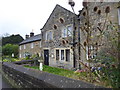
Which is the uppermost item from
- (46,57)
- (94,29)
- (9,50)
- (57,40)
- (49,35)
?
(49,35)

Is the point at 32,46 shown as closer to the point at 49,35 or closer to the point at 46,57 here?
the point at 46,57

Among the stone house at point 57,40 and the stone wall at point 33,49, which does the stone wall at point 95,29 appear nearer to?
the stone house at point 57,40

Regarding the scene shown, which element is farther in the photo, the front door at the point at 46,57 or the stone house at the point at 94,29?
the front door at the point at 46,57

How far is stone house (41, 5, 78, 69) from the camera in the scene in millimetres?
14004

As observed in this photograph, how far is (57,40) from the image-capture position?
16125 millimetres

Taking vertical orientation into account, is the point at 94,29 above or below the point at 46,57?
above

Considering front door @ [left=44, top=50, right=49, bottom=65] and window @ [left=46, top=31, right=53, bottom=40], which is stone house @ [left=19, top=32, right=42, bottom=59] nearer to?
front door @ [left=44, top=50, right=49, bottom=65]

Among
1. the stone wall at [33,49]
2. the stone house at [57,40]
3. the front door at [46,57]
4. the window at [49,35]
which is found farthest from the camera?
the stone wall at [33,49]

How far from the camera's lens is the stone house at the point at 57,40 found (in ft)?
45.9

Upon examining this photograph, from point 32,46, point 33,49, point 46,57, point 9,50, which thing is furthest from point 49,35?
point 9,50

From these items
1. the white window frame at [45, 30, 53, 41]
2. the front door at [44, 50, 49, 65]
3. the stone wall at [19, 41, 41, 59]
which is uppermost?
the white window frame at [45, 30, 53, 41]

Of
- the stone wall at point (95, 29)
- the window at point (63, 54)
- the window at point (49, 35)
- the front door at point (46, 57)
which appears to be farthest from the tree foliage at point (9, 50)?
the stone wall at point (95, 29)

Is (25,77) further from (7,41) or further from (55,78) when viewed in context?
(7,41)

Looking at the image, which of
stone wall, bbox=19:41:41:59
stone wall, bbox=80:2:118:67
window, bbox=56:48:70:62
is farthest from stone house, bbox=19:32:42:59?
stone wall, bbox=80:2:118:67
